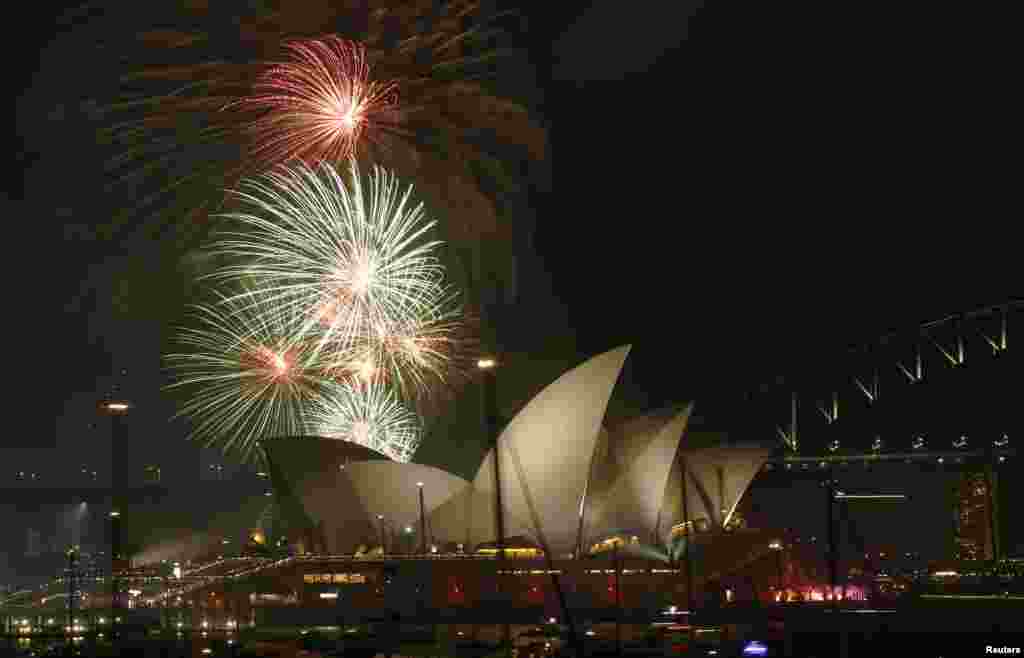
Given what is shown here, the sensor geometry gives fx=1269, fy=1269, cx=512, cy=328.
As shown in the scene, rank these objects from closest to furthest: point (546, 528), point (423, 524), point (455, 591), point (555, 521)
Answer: point (455, 591)
point (555, 521)
point (546, 528)
point (423, 524)

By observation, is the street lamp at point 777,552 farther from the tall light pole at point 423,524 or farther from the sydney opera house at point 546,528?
the tall light pole at point 423,524

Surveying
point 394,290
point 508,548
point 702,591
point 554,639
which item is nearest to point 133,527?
point 508,548

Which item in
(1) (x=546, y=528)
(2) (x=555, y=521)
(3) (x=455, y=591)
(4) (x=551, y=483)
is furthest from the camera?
(1) (x=546, y=528)

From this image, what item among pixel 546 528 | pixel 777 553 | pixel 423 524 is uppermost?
pixel 423 524

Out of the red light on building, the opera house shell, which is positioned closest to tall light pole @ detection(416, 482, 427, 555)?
the opera house shell

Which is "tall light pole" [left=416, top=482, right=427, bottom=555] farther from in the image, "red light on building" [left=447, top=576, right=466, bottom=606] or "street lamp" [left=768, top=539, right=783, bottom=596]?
"street lamp" [left=768, top=539, right=783, bottom=596]

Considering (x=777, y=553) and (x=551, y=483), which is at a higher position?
(x=551, y=483)

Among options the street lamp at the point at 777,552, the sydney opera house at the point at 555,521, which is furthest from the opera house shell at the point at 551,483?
the street lamp at the point at 777,552

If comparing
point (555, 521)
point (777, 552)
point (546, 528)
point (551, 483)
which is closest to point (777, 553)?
point (777, 552)

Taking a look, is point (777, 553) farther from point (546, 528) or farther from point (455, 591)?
point (455, 591)
